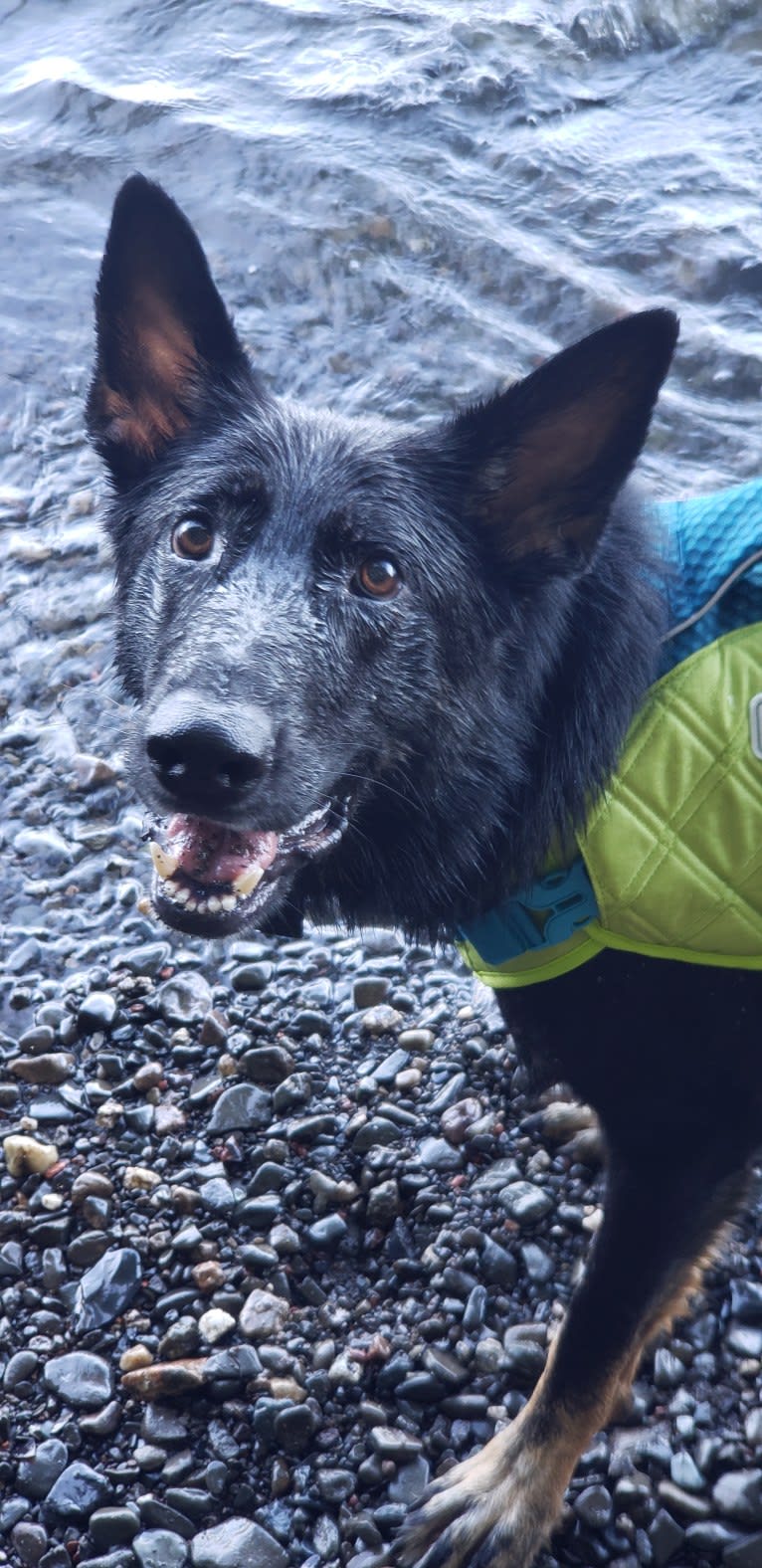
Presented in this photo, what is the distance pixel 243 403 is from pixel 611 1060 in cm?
151

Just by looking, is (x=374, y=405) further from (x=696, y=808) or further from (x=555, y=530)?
(x=696, y=808)

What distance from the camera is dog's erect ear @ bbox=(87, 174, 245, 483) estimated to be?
2252 millimetres

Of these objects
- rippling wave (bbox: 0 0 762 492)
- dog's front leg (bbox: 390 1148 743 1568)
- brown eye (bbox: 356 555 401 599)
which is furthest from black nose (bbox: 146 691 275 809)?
rippling wave (bbox: 0 0 762 492)

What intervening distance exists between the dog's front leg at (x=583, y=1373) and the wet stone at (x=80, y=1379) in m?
0.64

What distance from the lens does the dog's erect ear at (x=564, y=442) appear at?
2035 millimetres

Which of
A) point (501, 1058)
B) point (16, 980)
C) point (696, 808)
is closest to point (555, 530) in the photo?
point (696, 808)

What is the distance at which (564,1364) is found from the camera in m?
2.26

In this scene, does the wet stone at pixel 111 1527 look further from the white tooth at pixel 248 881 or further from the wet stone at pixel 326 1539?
the white tooth at pixel 248 881

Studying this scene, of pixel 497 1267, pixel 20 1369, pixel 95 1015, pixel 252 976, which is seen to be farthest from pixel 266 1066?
pixel 20 1369

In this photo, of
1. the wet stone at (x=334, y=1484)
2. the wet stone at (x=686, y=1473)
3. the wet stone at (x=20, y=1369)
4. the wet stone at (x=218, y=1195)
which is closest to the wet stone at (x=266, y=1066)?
the wet stone at (x=218, y=1195)

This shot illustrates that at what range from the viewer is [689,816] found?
6.76 feet

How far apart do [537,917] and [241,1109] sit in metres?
1.08

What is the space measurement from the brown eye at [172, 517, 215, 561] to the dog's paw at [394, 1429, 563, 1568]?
1806mm

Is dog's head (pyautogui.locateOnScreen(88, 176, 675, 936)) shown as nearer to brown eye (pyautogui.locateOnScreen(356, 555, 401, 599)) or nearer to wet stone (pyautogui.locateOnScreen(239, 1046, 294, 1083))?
brown eye (pyautogui.locateOnScreen(356, 555, 401, 599))
